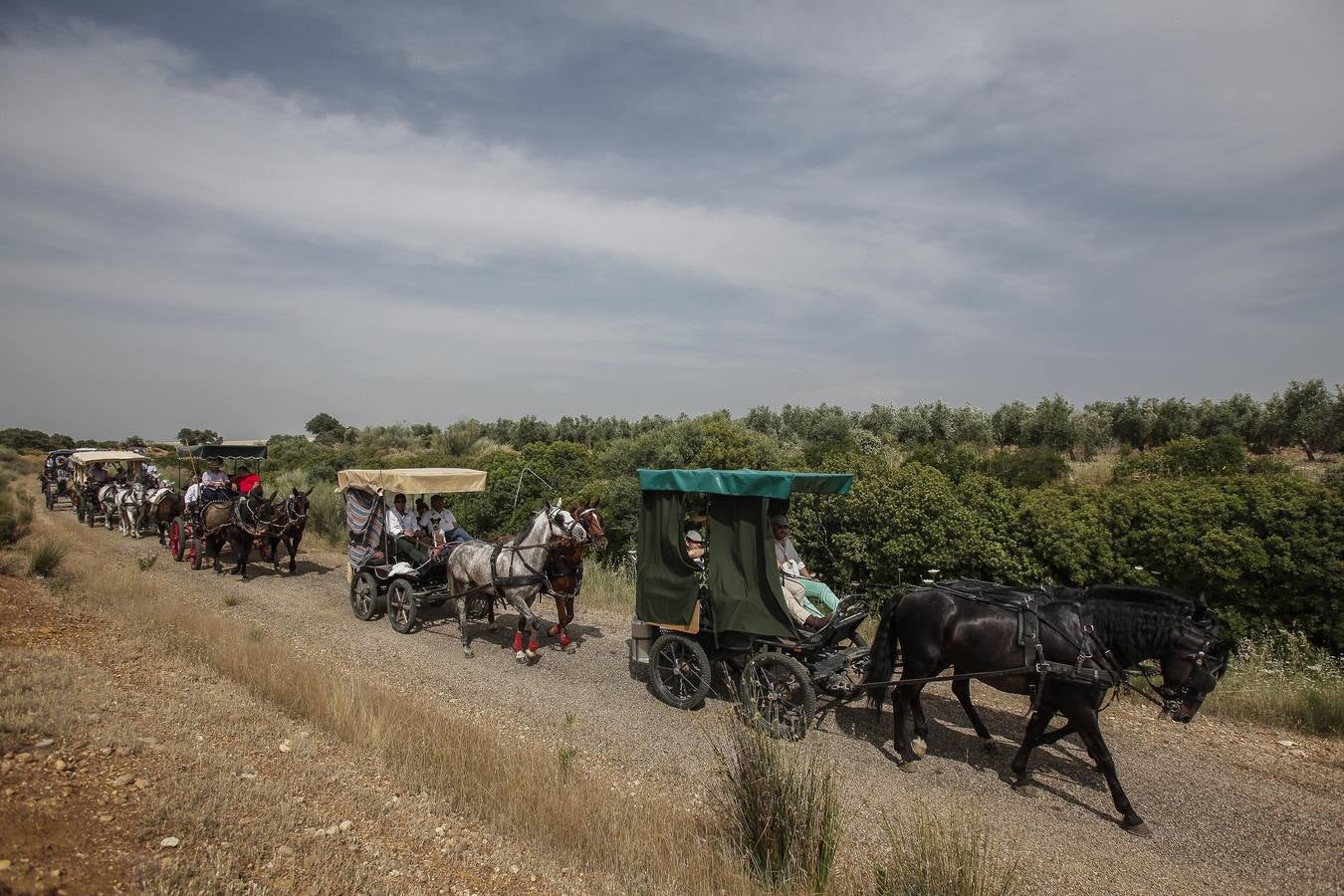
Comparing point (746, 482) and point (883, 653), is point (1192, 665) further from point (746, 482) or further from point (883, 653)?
point (746, 482)

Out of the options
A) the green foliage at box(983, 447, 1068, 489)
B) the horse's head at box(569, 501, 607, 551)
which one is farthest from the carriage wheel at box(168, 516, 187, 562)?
the green foliage at box(983, 447, 1068, 489)

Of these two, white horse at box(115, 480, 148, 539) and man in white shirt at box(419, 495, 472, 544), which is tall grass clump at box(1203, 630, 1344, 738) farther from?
white horse at box(115, 480, 148, 539)

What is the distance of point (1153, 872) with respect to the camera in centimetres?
474

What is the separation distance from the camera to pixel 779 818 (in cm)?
429

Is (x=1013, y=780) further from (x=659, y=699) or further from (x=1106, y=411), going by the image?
(x=1106, y=411)

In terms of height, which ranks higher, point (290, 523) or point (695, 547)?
point (695, 547)

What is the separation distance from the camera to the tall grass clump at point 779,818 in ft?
13.6

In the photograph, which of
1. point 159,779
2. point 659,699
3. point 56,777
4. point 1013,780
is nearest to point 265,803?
point 159,779

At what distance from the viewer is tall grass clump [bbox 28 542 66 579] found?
41.2 ft

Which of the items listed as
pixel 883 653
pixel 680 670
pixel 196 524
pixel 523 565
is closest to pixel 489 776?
pixel 680 670

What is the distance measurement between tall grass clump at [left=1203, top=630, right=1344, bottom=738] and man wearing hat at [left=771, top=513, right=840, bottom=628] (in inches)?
174

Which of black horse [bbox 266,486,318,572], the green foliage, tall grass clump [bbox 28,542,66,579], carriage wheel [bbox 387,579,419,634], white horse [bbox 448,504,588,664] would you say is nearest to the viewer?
white horse [bbox 448,504,588,664]

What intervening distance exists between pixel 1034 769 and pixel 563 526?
5.89 meters

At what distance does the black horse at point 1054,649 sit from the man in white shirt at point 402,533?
7.80 meters
